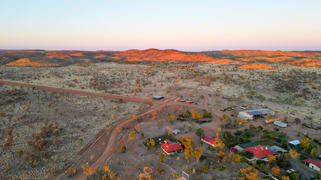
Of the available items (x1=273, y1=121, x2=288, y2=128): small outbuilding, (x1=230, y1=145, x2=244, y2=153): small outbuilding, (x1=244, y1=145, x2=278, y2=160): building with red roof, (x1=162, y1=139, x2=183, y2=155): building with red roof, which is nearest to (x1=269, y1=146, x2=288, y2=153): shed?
(x1=244, y1=145, x2=278, y2=160): building with red roof

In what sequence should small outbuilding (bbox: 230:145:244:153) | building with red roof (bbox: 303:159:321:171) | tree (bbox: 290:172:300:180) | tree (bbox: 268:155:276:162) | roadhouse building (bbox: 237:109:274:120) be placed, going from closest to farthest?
tree (bbox: 290:172:300:180)
building with red roof (bbox: 303:159:321:171)
tree (bbox: 268:155:276:162)
small outbuilding (bbox: 230:145:244:153)
roadhouse building (bbox: 237:109:274:120)

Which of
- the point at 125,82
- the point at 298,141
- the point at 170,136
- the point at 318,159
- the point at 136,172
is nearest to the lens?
the point at 136,172

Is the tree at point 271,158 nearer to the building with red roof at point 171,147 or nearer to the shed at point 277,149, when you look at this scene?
the shed at point 277,149

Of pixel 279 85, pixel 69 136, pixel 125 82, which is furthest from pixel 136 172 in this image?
pixel 279 85

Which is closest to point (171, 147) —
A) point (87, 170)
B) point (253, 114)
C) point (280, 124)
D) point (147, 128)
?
point (147, 128)

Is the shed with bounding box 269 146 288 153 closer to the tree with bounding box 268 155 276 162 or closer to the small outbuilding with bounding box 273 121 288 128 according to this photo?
the tree with bounding box 268 155 276 162

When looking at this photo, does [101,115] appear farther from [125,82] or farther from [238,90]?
[238,90]
